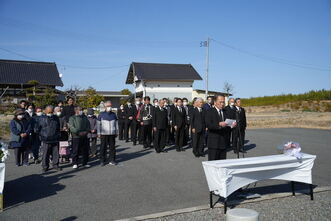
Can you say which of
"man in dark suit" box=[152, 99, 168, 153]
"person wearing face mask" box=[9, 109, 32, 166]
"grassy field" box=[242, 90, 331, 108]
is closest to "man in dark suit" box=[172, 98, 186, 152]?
"man in dark suit" box=[152, 99, 168, 153]

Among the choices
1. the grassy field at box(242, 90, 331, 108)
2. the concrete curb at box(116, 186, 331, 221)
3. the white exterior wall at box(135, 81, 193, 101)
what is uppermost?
the white exterior wall at box(135, 81, 193, 101)

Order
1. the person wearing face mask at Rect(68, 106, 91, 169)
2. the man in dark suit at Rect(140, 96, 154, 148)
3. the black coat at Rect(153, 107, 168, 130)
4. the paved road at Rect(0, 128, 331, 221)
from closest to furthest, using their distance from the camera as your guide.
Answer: the paved road at Rect(0, 128, 331, 221), the person wearing face mask at Rect(68, 106, 91, 169), the black coat at Rect(153, 107, 168, 130), the man in dark suit at Rect(140, 96, 154, 148)

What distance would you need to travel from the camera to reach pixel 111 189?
21.1 feet

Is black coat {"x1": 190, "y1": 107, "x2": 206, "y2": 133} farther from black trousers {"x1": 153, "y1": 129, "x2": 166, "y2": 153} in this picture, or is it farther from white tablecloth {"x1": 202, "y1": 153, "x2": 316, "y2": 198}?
white tablecloth {"x1": 202, "y1": 153, "x2": 316, "y2": 198}

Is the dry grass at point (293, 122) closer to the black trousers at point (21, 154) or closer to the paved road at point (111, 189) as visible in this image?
the paved road at point (111, 189)

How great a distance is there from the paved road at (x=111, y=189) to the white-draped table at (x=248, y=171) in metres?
0.84

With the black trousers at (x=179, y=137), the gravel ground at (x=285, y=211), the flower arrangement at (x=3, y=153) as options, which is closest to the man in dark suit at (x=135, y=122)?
the black trousers at (x=179, y=137)

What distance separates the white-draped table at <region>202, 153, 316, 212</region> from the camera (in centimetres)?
481

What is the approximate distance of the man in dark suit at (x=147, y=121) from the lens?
40.5 feet

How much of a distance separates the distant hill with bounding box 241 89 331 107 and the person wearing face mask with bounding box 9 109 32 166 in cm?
4832

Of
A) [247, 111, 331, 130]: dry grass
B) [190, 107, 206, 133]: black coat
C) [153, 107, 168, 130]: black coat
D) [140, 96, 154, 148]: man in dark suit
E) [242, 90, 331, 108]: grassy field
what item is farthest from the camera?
[242, 90, 331, 108]: grassy field

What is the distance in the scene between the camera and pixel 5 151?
18.9ft

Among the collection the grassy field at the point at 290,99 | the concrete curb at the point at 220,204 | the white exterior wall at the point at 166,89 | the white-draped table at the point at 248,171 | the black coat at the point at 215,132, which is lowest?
the concrete curb at the point at 220,204

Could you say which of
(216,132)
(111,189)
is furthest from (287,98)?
(111,189)
